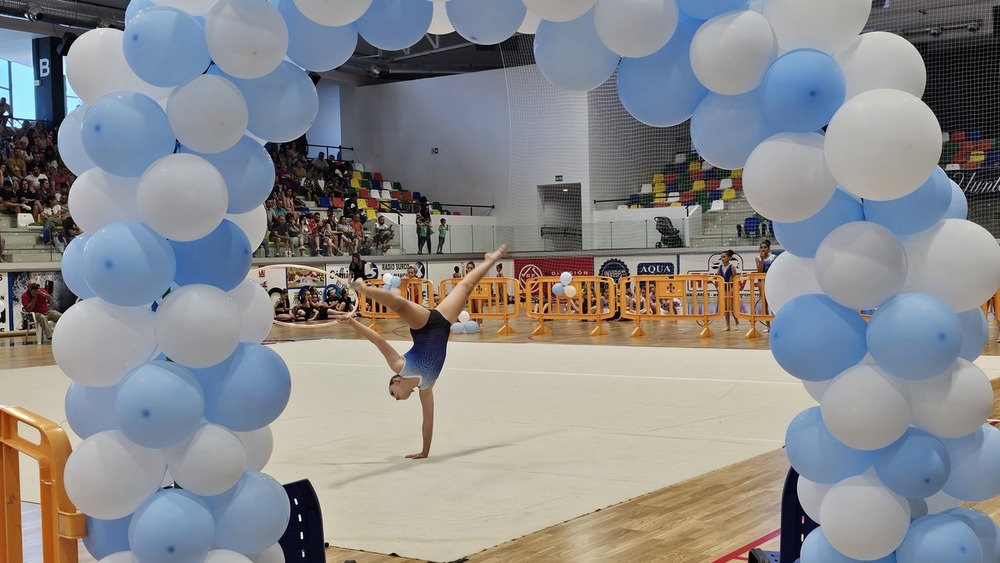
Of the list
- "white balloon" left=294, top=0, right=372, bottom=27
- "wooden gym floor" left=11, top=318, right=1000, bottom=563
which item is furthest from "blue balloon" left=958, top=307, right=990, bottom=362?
"white balloon" left=294, top=0, right=372, bottom=27

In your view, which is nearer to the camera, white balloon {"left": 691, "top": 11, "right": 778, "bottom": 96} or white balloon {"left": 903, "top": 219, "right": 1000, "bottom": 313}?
white balloon {"left": 903, "top": 219, "right": 1000, "bottom": 313}

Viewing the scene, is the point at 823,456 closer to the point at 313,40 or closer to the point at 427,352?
the point at 313,40

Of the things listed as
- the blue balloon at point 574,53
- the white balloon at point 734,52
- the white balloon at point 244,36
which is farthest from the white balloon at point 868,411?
the white balloon at point 244,36

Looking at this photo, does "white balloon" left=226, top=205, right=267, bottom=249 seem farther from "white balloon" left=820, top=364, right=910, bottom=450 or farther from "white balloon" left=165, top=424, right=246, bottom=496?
"white balloon" left=820, top=364, right=910, bottom=450

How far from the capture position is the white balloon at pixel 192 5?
384cm

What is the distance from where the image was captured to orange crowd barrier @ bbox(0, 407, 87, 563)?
12.7ft

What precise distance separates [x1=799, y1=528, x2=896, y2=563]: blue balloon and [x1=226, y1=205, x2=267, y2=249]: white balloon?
2.65 meters

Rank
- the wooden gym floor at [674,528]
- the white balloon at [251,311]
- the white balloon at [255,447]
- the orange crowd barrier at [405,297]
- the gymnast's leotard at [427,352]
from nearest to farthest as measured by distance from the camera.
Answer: the white balloon at [255,447] < the white balloon at [251,311] < the wooden gym floor at [674,528] < the gymnast's leotard at [427,352] < the orange crowd barrier at [405,297]

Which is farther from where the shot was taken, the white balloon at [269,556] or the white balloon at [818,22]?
the white balloon at [269,556]

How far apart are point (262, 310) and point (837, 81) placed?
2575 millimetres

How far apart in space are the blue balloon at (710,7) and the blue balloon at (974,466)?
1738 millimetres

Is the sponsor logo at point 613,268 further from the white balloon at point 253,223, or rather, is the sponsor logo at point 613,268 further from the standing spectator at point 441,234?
the white balloon at point 253,223

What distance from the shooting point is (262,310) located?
4.19 meters

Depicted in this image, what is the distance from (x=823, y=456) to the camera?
10.7 ft
